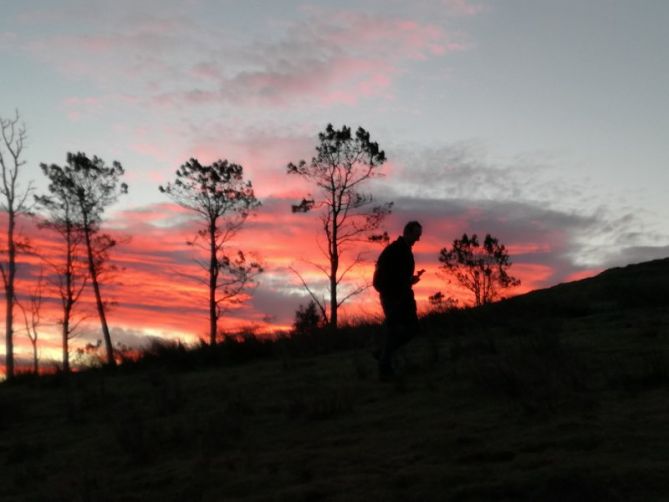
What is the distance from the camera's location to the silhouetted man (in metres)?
9.23

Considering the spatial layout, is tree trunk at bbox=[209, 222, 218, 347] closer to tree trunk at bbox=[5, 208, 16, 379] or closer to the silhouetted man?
tree trunk at bbox=[5, 208, 16, 379]

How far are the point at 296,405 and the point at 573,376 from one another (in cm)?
281

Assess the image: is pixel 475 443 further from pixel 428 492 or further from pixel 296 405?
pixel 296 405

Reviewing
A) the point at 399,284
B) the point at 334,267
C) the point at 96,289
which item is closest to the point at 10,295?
the point at 96,289

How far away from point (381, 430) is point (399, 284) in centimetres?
306

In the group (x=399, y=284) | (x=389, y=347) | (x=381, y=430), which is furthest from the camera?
(x=399, y=284)

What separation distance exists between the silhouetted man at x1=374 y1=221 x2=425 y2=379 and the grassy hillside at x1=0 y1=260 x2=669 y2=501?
0.59 metres

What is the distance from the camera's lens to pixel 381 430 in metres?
6.48

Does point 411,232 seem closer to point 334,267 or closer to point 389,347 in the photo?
point 389,347

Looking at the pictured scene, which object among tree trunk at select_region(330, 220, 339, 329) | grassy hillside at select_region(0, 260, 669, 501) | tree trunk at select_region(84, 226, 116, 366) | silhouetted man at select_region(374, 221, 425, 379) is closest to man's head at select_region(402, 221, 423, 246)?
silhouetted man at select_region(374, 221, 425, 379)

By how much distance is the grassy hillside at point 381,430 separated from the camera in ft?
15.6

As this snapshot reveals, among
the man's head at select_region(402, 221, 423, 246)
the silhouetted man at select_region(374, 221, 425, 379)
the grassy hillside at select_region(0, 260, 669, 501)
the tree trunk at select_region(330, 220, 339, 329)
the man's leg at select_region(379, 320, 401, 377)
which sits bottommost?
the grassy hillside at select_region(0, 260, 669, 501)

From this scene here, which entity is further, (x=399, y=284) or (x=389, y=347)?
(x=399, y=284)

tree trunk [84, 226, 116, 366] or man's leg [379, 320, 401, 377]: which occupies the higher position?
tree trunk [84, 226, 116, 366]
